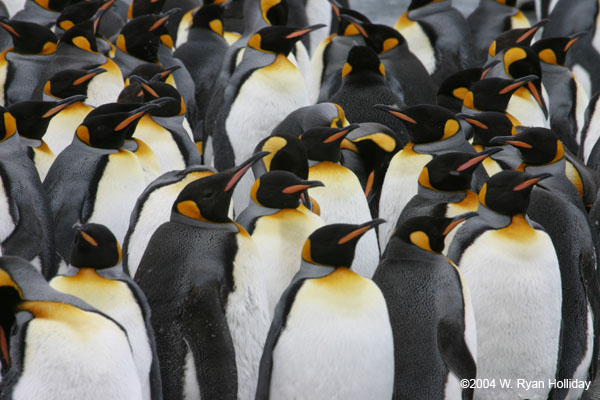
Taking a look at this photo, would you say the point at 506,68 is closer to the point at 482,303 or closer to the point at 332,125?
the point at 332,125

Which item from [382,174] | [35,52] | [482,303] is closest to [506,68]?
[382,174]

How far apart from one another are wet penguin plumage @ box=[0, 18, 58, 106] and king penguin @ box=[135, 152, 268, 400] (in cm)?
287

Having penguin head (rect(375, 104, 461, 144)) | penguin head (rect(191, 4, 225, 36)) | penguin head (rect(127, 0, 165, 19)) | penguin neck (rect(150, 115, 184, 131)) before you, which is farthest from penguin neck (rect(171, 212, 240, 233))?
penguin head (rect(127, 0, 165, 19))

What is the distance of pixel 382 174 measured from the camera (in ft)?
15.0

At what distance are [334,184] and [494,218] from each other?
768 millimetres

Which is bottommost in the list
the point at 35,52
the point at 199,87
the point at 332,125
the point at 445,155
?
the point at 199,87

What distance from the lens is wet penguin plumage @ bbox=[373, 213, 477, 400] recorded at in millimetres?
2916

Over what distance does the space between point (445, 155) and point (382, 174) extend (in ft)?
3.27

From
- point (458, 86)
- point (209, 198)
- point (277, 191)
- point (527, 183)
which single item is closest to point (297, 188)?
point (277, 191)

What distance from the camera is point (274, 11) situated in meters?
5.92

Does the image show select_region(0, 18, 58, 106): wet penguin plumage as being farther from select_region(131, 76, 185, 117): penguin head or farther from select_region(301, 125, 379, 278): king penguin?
select_region(301, 125, 379, 278): king penguin

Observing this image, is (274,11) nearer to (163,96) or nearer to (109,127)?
(163,96)

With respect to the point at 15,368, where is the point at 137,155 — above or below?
below

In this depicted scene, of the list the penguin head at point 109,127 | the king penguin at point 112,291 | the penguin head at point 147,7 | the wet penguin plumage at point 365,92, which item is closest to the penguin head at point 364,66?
the wet penguin plumage at point 365,92
